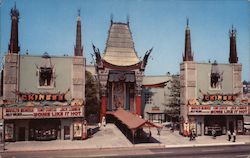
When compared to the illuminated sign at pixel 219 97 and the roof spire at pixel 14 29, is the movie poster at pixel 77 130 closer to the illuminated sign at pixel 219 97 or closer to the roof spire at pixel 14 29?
the roof spire at pixel 14 29

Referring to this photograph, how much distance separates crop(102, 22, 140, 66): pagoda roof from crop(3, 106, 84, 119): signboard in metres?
21.2

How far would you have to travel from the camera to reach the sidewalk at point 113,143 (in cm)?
3475

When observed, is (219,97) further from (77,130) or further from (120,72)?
(77,130)

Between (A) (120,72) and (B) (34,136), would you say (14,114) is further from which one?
(A) (120,72)

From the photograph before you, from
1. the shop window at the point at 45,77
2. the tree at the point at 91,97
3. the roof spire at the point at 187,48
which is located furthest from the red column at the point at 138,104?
the shop window at the point at 45,77

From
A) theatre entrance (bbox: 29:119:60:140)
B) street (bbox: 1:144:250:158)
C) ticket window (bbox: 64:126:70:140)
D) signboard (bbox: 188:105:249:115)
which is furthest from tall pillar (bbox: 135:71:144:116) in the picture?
street (bbox: 1:144:250:158)

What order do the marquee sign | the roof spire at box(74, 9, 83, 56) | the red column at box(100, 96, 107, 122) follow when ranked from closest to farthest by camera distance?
the marquee sign → the roof spire at box(74, 9, 83, 56) → the red column at box(100, 96, 107, 122)

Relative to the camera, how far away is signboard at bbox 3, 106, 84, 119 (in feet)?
120

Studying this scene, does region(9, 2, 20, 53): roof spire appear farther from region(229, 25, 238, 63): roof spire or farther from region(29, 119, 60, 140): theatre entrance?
region(229, 25, 238, 63): roof spire

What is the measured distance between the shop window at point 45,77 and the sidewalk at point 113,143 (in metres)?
8.93

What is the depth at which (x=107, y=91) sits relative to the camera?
193 feet

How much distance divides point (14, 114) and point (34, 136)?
4705mm

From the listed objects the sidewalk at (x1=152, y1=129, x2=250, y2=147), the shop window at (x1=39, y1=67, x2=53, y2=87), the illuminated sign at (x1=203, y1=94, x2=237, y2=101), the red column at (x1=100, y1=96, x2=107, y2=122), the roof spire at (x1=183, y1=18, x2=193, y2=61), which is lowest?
the sidewalk at (x1=152, y1=129, x2=250, y2=147)

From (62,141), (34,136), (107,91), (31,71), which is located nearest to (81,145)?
(62,141)
